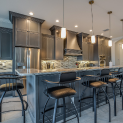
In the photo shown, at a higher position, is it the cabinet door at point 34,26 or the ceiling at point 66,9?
the ceiling at point 66,9

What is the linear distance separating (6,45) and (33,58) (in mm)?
1054

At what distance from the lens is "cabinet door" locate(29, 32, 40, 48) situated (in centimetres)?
344

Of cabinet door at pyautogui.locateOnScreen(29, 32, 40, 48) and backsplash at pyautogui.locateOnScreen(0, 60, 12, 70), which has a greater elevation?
cabinet door at pyautogui.locateOnScreen(29, 32, 40, 48)

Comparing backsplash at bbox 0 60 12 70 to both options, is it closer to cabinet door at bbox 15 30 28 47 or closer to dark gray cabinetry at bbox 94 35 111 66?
cabinet door at bbox 15 30 28 47

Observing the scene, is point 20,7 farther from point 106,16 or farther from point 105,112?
point 105,112

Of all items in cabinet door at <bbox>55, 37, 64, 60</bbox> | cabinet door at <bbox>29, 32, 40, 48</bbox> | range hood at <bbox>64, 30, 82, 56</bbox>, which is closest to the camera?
cabinet door at <bbox>29, 32, 40, 48</bbox>

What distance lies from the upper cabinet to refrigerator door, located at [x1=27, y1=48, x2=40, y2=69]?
0.20 m

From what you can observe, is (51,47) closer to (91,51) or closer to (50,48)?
(50,48)

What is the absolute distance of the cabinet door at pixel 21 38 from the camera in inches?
126

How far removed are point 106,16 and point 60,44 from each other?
2.23 meters

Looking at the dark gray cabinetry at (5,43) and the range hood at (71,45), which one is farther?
the range hood at (71,45)

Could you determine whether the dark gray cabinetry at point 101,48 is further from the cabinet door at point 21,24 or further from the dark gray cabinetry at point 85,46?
the cabinet door at point 21,24

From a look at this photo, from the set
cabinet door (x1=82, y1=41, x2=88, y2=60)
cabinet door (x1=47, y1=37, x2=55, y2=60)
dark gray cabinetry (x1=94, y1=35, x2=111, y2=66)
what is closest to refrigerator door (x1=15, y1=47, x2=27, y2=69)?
cabinet door (x1=47, y1=37, x2=55, y2=60)

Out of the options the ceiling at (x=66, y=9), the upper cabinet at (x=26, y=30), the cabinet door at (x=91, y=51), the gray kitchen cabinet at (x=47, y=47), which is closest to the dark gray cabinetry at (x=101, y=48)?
the cabinet door at (x=91, y=51)
